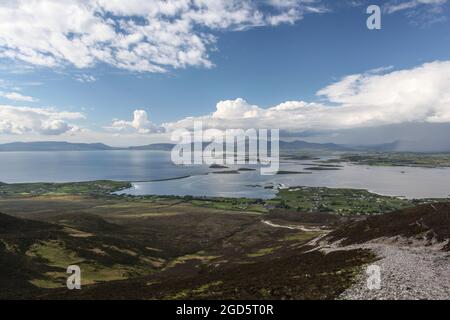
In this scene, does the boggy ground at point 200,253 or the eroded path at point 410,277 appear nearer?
the eroded path at point 410,277

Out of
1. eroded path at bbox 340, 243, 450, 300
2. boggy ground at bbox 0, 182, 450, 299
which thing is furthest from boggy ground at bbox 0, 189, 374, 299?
eroded path at bbox 340, 243, 450, 300

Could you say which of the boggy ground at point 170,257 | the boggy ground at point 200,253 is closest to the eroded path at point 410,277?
the boggy ground at point 200,253

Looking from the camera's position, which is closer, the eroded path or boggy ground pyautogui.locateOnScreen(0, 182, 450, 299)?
Answer: the eroded path

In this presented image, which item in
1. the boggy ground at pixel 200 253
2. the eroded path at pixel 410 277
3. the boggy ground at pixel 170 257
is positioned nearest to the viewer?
the eroded path at pixel 410 277

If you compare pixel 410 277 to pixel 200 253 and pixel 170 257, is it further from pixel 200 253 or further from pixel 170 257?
pixel 200 253

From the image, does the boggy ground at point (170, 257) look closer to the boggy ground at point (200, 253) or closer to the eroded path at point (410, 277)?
the boggy ground at point (200, 253)

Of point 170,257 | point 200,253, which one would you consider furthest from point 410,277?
point 200,253

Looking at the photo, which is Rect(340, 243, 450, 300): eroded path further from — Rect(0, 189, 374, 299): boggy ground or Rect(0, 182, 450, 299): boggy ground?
Rect(0, 189, 374, 299): boggy ground

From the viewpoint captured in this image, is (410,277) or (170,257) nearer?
(410,277)

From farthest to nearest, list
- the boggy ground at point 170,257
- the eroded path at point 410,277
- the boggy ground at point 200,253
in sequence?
the boggy ground at point 200,253, the boggy ground at point 170,257, the eroded path at point 410,277
